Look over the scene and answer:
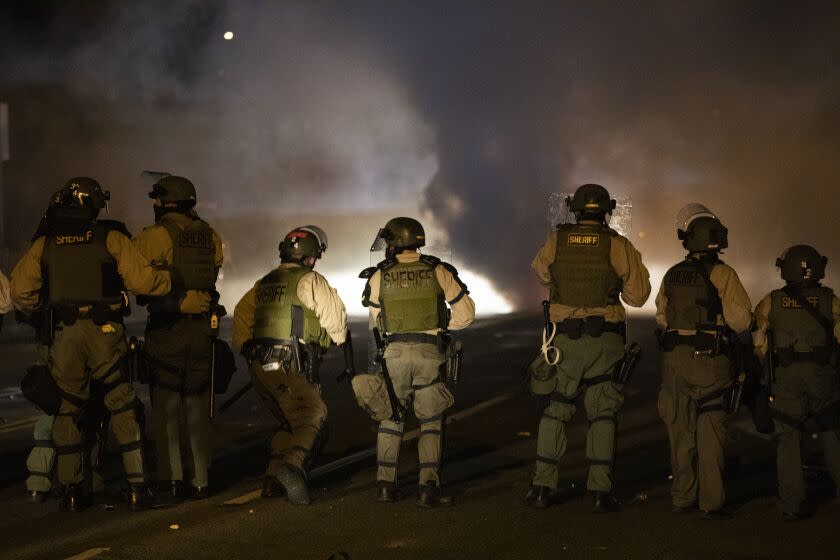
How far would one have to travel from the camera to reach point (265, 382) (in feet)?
25.9

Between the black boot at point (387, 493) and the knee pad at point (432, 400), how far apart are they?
18.3 inches

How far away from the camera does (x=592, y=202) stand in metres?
7.55

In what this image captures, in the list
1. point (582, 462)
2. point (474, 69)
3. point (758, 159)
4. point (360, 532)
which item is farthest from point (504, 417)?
point (474, 69)

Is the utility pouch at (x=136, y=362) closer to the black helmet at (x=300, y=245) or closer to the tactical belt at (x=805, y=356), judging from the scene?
the black helmet at (x=300, y=245)

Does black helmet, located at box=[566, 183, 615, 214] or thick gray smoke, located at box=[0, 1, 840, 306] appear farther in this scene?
thick gray smoke, located at box=[0, 1, 840, 306]

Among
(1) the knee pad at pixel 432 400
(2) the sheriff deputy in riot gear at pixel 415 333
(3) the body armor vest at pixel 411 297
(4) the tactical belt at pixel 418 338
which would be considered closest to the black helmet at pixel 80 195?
(2) the sheriff deputy in riot gear at pixel 415 333

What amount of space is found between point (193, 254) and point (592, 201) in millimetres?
2443

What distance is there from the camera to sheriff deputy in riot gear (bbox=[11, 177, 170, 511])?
7.40m

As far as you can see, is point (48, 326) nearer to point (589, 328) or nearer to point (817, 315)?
point (589, 328)

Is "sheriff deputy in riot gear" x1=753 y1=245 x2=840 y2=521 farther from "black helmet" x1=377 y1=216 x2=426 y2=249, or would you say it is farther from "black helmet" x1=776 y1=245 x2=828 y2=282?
"black helmet" x1=377 y1=216 x2=426 y2=249

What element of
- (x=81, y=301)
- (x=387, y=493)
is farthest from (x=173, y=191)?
(x=387, y=493)

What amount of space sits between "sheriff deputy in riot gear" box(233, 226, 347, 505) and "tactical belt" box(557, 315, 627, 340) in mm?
1378

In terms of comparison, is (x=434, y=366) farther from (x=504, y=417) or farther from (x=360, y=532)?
(x=504, y=417)

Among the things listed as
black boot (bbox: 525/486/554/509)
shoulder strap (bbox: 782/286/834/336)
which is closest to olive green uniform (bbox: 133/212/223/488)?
black boot (bbox: 525/486/554/509)
